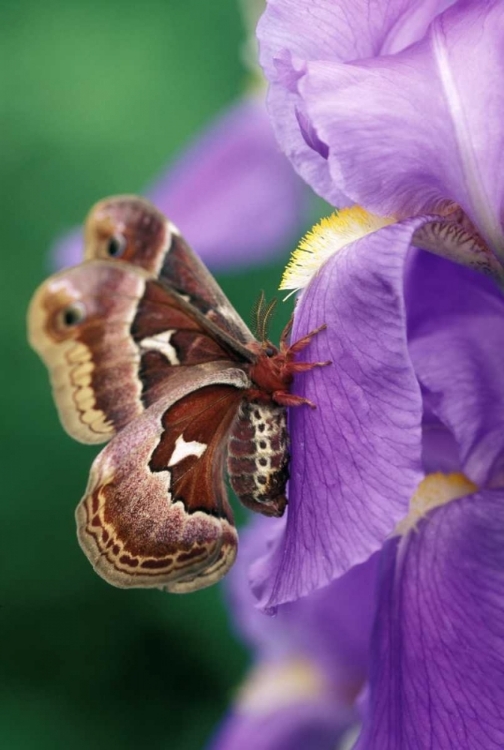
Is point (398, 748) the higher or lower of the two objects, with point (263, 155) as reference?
lower

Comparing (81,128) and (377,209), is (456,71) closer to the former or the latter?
(377,209)

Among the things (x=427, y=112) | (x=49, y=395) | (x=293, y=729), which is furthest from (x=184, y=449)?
(x=49, y=395)

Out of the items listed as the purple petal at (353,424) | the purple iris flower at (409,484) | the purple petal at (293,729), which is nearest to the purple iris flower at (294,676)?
the purple petal at (293,729)

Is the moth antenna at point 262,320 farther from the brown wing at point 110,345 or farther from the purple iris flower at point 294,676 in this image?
the purple iris flower at point 294,676

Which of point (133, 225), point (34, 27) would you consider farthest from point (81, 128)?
point (133, 225)

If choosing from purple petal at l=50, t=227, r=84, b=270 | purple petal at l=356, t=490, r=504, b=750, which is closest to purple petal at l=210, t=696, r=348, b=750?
purple petal at l=356, t=490, r=504, b=750

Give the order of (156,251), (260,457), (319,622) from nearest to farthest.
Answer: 1. (260,457)
2. (156,251)
3. (319,622)

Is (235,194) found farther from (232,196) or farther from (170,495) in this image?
(170,495)
